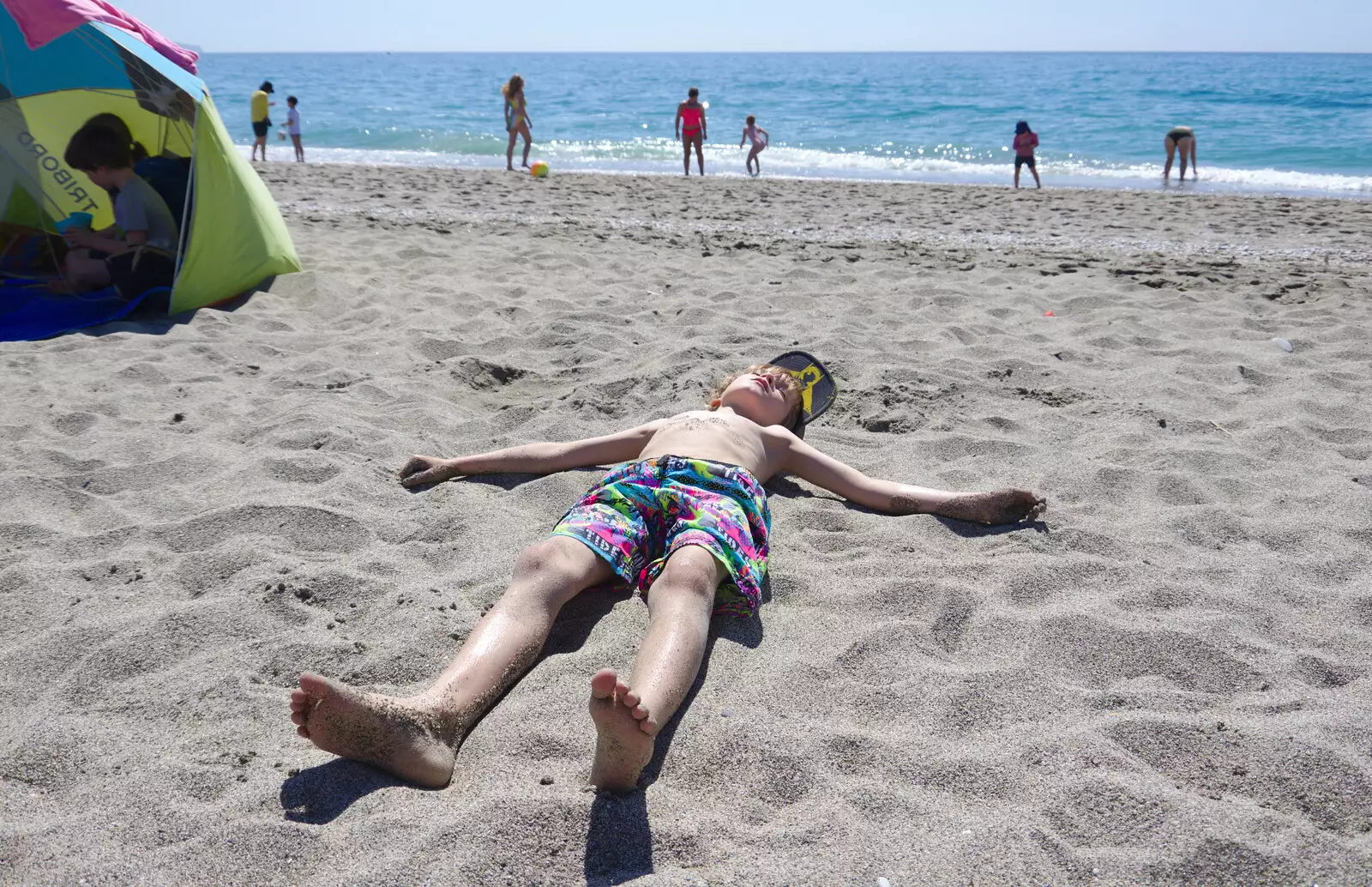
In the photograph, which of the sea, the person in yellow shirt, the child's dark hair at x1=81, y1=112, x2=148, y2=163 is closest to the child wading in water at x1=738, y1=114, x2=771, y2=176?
the sea

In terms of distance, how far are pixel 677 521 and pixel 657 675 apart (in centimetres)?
78

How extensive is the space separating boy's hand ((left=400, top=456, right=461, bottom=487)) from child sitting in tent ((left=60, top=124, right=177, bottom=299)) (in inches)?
126

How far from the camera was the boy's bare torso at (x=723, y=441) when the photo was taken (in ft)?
10.6

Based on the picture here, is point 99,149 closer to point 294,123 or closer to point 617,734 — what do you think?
point 617,734

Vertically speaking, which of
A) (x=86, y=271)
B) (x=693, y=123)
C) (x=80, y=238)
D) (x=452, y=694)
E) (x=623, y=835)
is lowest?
(x=623, y=835)

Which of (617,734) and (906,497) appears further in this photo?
(906,497)

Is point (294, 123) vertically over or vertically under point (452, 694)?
over

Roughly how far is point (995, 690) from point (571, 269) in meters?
5.26

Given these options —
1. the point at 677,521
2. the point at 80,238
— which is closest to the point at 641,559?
the point at 677,521

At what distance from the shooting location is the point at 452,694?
7.44ft

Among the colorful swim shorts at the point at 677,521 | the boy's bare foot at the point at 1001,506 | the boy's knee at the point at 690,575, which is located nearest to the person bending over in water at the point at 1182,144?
the boy's bare foot at the point at 1001,506

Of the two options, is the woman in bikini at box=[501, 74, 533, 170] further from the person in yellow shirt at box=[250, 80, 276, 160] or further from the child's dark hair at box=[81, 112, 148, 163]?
the child's dark hair at box=[81, 112, 148, 163]

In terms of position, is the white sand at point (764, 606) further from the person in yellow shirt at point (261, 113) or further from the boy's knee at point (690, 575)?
the person in yellow shirt at point (261, 113)

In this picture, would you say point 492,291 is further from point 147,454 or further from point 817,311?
point 147,454
